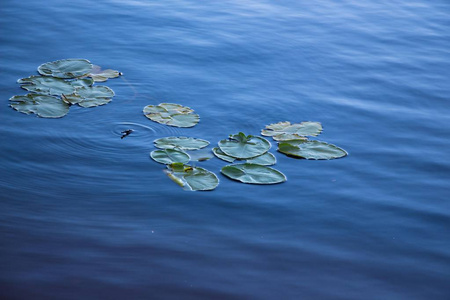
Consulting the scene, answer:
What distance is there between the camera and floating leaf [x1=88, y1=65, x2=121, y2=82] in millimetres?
3193

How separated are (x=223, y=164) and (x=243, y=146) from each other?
16cm

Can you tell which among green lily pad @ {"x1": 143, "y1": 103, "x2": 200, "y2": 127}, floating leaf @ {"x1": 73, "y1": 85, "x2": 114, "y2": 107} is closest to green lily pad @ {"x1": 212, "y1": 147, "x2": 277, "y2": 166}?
green lily pad @ {"x1": 143, "y1": 103, "x2": 200, "y2": 127}

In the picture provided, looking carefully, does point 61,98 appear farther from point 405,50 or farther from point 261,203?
point 405,50

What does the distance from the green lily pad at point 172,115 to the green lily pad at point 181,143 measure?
0.16 meters

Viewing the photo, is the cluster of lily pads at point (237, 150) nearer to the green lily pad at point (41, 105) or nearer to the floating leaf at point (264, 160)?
the floating leaf at point (264, 160)

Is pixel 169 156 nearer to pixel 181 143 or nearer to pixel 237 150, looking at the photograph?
pixel 181 143

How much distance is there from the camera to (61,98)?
2.96 m

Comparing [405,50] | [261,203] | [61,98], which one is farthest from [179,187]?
[405,50]

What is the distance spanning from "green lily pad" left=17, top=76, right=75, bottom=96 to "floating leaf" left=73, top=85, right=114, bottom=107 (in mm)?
51

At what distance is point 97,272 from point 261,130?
130 centimetres

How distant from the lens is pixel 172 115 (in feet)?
9.48

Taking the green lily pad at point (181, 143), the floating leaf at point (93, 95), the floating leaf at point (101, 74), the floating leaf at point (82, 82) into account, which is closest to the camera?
the green lily pad at point (181, 143)

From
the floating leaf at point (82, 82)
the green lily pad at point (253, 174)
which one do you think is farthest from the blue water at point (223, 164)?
the floating leaf at point (82, 82)

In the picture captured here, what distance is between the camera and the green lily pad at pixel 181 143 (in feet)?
8.59
